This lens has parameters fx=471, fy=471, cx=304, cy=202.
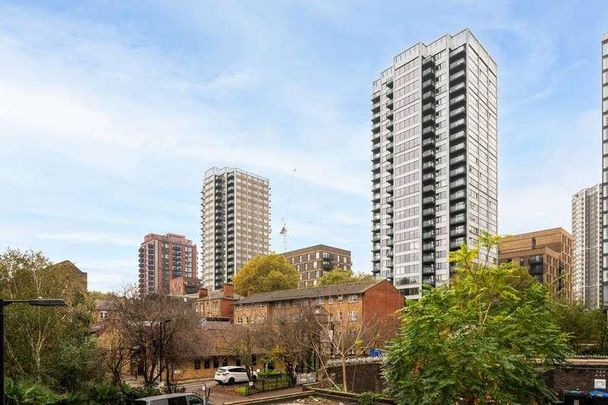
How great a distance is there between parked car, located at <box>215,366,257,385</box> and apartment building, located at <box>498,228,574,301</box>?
77.2 m

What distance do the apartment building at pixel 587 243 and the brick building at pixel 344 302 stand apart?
408ft

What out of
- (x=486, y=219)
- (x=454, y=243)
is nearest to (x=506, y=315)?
(x=454, y=243)

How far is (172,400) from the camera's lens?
2411cm

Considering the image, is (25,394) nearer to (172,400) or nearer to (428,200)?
(172,400)

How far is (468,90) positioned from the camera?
9619cm

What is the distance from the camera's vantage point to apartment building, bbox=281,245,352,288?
142375mm

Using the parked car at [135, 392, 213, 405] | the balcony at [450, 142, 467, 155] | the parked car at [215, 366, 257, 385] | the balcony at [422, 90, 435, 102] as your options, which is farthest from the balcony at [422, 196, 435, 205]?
the parked car at [135, 392, 213, 405]

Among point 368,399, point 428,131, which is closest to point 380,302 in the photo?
point 368,399

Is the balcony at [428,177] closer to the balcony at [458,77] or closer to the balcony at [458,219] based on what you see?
the balcony at [458,219]

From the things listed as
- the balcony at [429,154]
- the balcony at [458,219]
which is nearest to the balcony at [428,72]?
the balcony at [429,154]

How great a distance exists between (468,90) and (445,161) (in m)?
15.3

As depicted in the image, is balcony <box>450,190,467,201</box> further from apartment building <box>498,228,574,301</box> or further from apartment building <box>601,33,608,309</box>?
apartment building <box>601,33,608,309</box>

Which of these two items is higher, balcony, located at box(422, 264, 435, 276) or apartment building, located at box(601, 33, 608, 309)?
apartment building, located at box(601, 33, 608, 309)

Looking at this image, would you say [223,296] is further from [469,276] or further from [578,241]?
[578,241]
